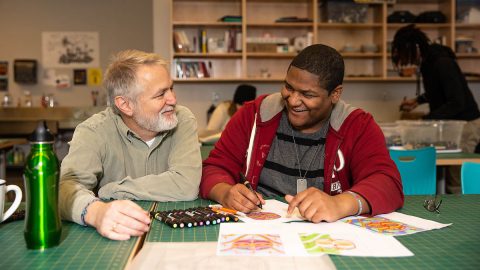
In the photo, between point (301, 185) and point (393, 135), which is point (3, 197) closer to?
point (301, 185)

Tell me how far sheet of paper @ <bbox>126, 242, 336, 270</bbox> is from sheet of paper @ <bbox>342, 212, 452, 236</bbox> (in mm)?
303

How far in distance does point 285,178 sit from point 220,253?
0.86 m

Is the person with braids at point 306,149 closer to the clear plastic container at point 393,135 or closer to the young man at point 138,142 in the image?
the young man at point 138,142

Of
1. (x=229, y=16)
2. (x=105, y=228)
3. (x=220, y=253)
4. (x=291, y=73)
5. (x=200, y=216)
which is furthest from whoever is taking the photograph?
(x=229, y=16)

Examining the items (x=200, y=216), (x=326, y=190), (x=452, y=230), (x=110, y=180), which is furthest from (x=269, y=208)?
(x=110, y=180)

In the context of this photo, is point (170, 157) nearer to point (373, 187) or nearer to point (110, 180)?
point (110, 180)

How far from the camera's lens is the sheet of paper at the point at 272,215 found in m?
1.33

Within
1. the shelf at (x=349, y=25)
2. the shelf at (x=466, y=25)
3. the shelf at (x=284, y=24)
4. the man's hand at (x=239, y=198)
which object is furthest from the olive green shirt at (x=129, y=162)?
the shelf at (x=466, y=25)

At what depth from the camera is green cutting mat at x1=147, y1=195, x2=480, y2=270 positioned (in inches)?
38.9

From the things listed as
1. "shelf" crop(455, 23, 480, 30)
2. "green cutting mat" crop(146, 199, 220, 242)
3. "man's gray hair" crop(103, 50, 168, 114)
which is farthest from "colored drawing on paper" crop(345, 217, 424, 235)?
"shelf" crop(455, 23, 480, 30)

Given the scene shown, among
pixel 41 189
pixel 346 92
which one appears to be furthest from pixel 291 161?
pixel 346 92

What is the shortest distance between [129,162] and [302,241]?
3.04ft

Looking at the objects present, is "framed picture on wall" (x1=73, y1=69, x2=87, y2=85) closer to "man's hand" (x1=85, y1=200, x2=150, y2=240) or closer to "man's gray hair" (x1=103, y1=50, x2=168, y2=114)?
"man's gray hair" (x1=103, y1=50, x2=168, y2=114)

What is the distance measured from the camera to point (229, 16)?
5.77 metres
